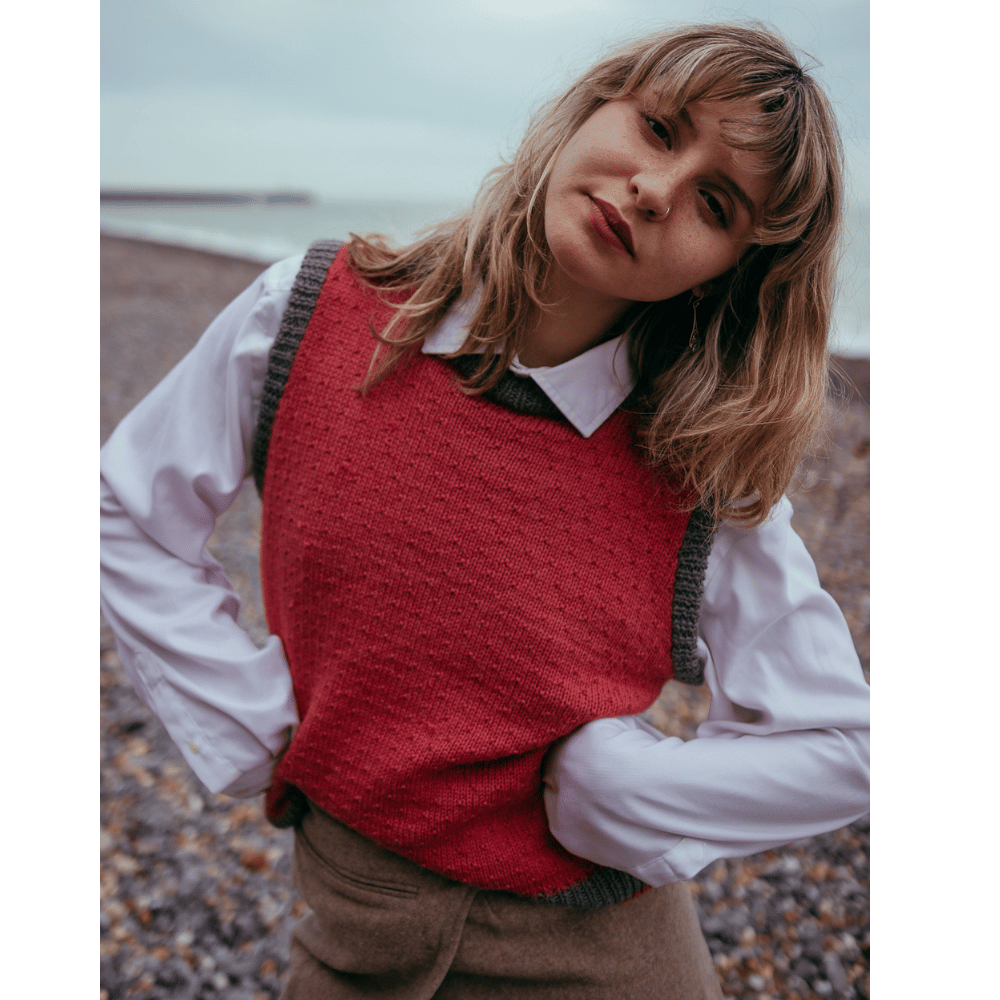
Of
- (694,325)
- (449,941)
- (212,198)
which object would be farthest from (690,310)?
(212,198)

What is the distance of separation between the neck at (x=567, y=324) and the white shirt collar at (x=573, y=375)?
2cm

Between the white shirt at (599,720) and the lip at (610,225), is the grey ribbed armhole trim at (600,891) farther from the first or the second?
the lip at (610,225)

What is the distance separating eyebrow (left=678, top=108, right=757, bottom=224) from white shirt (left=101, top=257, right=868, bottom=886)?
22 cm

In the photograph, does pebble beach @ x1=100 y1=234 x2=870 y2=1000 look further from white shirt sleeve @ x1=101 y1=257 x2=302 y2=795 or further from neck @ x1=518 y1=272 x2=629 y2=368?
white shirt sleeve @ x1=101 y1=257 x2=302 y2=795

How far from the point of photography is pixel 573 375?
0.98m

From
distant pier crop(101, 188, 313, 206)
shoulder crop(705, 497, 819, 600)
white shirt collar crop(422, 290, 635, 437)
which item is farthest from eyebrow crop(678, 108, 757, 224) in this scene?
distant pier crop(101, 188, 313, 206)

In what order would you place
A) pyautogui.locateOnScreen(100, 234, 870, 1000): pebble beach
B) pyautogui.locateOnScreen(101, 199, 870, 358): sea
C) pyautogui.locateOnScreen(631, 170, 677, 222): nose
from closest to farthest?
pyautogui.locateOnScreen(631, 170, 677, 222): nose, pyautogui.locateOnScreen(101, 199, 870, 358): sea, pyautogui.locateOnScreen(100, 234, 870, 1000): pebble beach

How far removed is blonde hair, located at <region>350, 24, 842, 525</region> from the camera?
3.00 ft

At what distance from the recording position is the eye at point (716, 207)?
34.6 inches

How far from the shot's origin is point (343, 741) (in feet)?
3.28

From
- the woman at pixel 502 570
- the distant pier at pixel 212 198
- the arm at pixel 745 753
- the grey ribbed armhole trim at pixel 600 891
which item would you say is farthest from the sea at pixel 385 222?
the grey ribbed armhole trim at pixel 600 891

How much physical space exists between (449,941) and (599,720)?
1.12 ft

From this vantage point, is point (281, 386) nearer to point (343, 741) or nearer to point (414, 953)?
point (343, 741)
